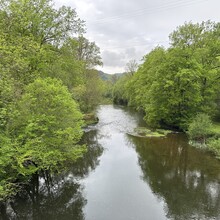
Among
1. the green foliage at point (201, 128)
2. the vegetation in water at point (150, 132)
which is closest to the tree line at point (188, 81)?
the vegetation in water at point (150, 132)

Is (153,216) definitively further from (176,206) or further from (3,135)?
(3,135)

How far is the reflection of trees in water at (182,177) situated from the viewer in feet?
34.4

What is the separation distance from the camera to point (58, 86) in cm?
1197

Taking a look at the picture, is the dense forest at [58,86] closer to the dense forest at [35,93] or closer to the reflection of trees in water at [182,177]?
the dense forest at [35,93]

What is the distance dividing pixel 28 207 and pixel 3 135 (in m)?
4.06

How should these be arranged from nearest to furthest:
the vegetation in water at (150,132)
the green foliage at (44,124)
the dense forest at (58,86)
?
the dense forest at (58,86) → the green foliage at (44,124) → the vegetation in water at (150,132)

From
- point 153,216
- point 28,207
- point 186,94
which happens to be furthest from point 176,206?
point 186,94

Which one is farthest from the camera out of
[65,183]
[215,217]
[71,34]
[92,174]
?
[71,34]

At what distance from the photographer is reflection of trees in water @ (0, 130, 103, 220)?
32.5 ft

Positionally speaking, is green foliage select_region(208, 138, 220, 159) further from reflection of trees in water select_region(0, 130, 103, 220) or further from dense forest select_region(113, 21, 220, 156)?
reflection of trees in water select_region(0, 130, 103, 220)

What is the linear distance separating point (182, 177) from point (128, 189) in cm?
391

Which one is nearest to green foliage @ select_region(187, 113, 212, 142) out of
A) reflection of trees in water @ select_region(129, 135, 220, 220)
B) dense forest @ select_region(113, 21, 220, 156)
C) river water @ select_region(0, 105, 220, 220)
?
reflection of trees in water @ select_region(129, 135, 220, 220)

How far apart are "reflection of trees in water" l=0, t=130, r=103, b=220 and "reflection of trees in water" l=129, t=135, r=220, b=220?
431 centimetres

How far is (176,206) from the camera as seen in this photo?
1066 cm
